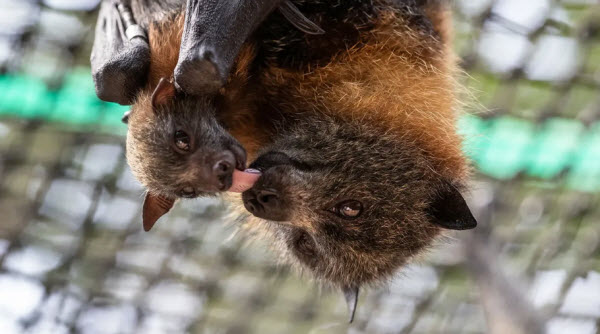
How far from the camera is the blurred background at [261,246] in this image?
4113mm

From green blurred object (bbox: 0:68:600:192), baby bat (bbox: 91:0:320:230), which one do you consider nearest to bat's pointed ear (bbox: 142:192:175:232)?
baby bat (bbox: 91:0:320:230)

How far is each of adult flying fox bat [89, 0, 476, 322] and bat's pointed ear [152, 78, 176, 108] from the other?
9 centimetres

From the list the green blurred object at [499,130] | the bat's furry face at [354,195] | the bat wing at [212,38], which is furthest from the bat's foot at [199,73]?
the green blurred object at [499,130]

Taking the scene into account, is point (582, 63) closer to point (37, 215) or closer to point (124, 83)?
point (124, 83)

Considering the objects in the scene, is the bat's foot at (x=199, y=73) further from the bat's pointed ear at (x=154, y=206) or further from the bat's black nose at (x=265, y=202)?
the bat's pointed ear at (x=154, y=206)

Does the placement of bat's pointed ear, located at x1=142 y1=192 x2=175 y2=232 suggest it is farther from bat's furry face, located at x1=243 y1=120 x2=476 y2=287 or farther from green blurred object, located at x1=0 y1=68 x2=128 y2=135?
green blurred object, located at x1=0 y1=68 x2=128 y2=135

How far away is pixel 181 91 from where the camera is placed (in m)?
2.16

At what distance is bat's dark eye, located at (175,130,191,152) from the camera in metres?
2.15

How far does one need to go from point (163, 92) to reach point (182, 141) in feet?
0.53

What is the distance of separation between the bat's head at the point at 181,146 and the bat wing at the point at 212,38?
114 millimetres

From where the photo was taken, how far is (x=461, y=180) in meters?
2.64

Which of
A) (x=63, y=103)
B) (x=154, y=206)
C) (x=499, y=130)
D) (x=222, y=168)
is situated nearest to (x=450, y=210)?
(x=222, y=168)

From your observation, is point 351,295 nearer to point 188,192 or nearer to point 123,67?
point 188,192

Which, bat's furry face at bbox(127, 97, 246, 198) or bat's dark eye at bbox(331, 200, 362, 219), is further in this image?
bat's dark eye at bbox(331, 200, 362, 219)
